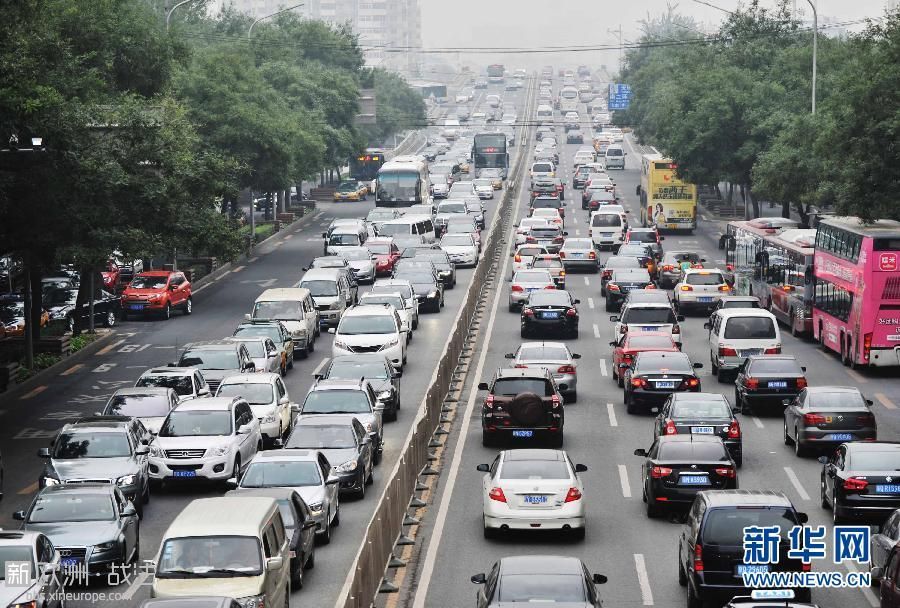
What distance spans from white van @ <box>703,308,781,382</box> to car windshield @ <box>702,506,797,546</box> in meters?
20.8

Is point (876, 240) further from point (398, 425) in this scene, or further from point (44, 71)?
point (44, 71)

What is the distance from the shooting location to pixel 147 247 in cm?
4506

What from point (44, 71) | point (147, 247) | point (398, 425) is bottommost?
point (398, 425)

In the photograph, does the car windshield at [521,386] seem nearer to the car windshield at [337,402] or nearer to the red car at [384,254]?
the car windshield at [337,402]

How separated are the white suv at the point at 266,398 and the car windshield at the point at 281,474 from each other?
7808 mm

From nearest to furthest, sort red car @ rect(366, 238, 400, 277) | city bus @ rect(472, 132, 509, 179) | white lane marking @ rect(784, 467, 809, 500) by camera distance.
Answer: white lane marking @ rect(784, 467, 809, 500) < red car @ rect(366, 238, 400, 277) < city bus @ rect(472, 132, 509, 179)

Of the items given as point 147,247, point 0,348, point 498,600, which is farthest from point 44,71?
point 498,600

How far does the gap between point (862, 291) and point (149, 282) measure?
26.2 meters

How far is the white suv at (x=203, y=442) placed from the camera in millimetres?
28750

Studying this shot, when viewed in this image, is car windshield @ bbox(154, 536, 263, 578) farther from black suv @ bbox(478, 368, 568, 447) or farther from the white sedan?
black suv @ bbox(478, 368, 568, 447)

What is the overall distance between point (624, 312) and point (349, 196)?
65.0 metres

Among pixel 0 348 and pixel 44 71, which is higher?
pixel 44 71

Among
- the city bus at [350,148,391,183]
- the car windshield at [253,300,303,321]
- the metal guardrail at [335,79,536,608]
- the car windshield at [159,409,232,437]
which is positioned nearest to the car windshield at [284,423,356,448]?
the metal guardrail at [335,79,536,608]

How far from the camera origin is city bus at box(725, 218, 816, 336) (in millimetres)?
49094
